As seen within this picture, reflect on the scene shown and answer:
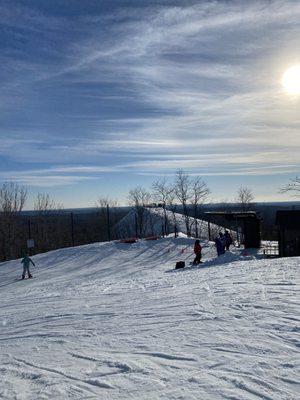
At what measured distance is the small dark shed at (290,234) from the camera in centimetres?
3077

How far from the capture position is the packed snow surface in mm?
6141

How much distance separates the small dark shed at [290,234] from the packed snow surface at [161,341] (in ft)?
47.2

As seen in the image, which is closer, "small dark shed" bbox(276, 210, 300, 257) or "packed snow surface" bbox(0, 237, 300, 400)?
"packed snow surface" bbox(0, 237, 300, 400)

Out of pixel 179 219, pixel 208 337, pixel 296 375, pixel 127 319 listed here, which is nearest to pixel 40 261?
pixel 127 319

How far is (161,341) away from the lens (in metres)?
8.38

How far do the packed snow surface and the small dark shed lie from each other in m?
14.4

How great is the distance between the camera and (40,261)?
108 feet

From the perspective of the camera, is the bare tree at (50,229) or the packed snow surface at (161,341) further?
the bare tree at (50,229)

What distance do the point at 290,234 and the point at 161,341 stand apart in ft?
80.4

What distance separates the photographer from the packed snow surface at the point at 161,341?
614cm

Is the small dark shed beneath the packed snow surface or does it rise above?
above

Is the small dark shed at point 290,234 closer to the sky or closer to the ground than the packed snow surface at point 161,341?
closer to the sky

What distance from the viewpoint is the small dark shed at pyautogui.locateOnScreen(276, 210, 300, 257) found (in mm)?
30766

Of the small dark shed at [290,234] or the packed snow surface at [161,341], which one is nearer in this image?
the packed snow surface at [161,341]
